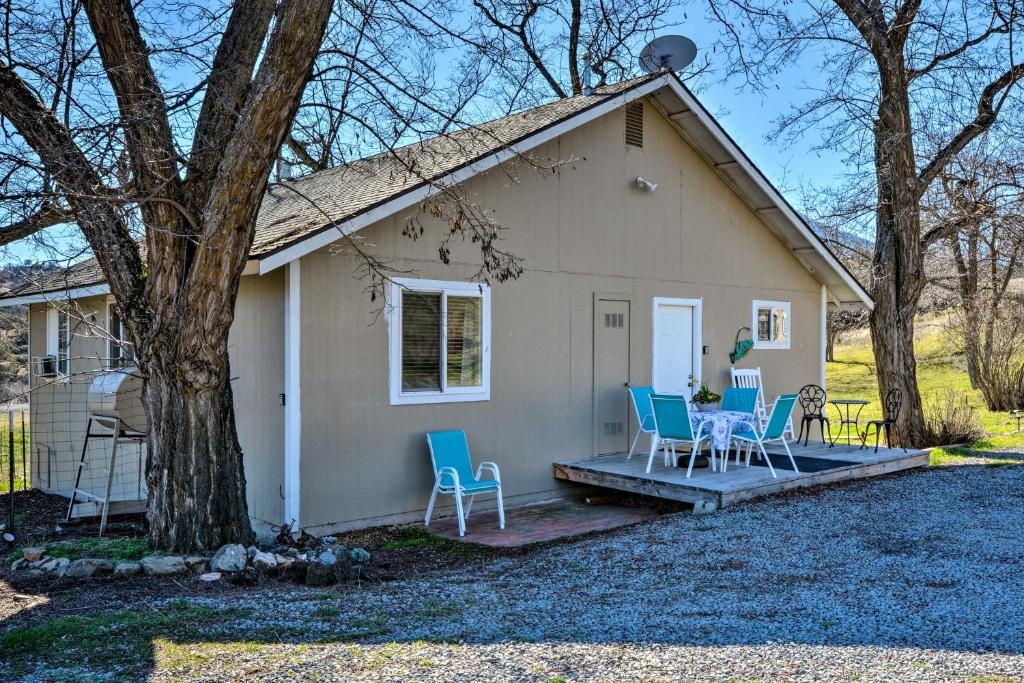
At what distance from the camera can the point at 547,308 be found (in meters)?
9.67

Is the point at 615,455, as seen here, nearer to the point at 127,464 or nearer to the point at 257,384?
the point at 257,384

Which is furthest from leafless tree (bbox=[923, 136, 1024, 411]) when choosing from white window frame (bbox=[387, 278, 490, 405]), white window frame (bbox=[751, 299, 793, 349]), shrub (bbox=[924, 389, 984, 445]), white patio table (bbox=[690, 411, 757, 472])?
white window frame (bbox=[387, 278, 490, 405])

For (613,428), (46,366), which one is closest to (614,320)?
(613,428)

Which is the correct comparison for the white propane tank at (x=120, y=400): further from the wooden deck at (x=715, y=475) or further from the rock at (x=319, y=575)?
the wooden deck at (x=715, y=475)

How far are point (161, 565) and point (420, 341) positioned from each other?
11.0ft

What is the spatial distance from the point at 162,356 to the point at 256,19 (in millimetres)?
2674

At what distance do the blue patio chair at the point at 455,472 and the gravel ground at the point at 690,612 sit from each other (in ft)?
3.36

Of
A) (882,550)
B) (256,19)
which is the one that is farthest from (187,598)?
(882,550)

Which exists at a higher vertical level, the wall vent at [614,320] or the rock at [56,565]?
the wall vent at [614,320]

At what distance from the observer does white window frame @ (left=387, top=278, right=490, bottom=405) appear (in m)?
8.31

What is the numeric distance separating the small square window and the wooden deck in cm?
193

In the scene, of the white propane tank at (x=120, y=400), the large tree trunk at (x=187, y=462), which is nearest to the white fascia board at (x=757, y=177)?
the large tree trunk at (x=187, y=462)

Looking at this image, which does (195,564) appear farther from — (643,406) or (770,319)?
(770,319)

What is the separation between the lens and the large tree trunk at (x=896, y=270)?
44.4 feet
